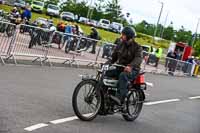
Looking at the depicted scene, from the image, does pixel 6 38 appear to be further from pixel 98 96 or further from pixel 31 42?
pixel 98 96

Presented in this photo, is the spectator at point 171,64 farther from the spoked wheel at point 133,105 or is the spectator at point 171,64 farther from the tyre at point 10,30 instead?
the spoked wheel at point 133,105

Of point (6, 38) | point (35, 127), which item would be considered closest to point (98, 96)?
point (35, 127)

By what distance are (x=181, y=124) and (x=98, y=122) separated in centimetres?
242

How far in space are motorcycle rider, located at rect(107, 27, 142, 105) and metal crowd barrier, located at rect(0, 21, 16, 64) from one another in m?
6.81

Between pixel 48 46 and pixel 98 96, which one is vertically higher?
pixel 98 96

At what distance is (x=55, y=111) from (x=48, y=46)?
9060mm

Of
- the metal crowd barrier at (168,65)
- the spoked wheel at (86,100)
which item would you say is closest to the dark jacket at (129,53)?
the spoked wheel at (86,100)

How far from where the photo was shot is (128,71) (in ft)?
29.0

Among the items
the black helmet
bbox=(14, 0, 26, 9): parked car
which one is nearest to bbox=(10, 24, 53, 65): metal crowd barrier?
the black helmet

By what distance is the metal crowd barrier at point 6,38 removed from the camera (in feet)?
50.7

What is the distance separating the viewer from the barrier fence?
15.9 metres

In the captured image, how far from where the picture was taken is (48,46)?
59.1 ft

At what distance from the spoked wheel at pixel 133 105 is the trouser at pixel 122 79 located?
1.43 ft

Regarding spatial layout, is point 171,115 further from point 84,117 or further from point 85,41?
point 85,41
